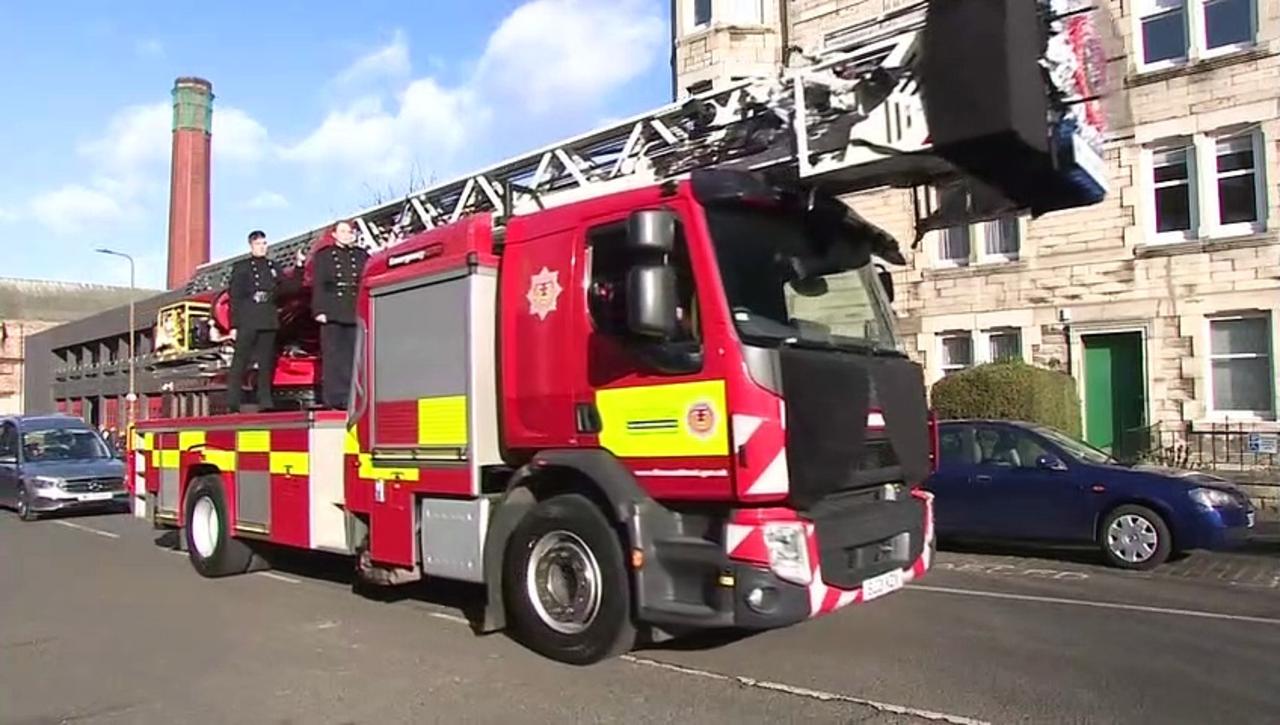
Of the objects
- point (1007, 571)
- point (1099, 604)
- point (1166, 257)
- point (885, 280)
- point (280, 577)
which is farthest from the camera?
point (1166, 257)

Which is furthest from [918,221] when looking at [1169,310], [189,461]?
[1169,310]

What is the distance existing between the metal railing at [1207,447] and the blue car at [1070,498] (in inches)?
288

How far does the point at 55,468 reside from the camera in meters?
17.5

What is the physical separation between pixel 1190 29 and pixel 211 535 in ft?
57.4

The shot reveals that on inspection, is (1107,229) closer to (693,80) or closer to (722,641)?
(693,80)

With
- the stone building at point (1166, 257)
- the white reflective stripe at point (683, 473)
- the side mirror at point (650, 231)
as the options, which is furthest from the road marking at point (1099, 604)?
the stone building at point (1166, 257)

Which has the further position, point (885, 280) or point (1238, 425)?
point (1238, 425)

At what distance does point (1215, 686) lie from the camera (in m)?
5.91

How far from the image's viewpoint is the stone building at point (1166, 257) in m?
17.8

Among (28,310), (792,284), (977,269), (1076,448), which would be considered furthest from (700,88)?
(28,310)

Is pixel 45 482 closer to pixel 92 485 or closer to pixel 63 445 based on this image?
pixel 92 485

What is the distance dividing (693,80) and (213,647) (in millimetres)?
18752

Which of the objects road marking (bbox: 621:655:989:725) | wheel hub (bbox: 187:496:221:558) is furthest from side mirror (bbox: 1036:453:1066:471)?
wheel hub (bbox: 187:496:221:558)

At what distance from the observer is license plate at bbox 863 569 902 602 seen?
5.98 metres
